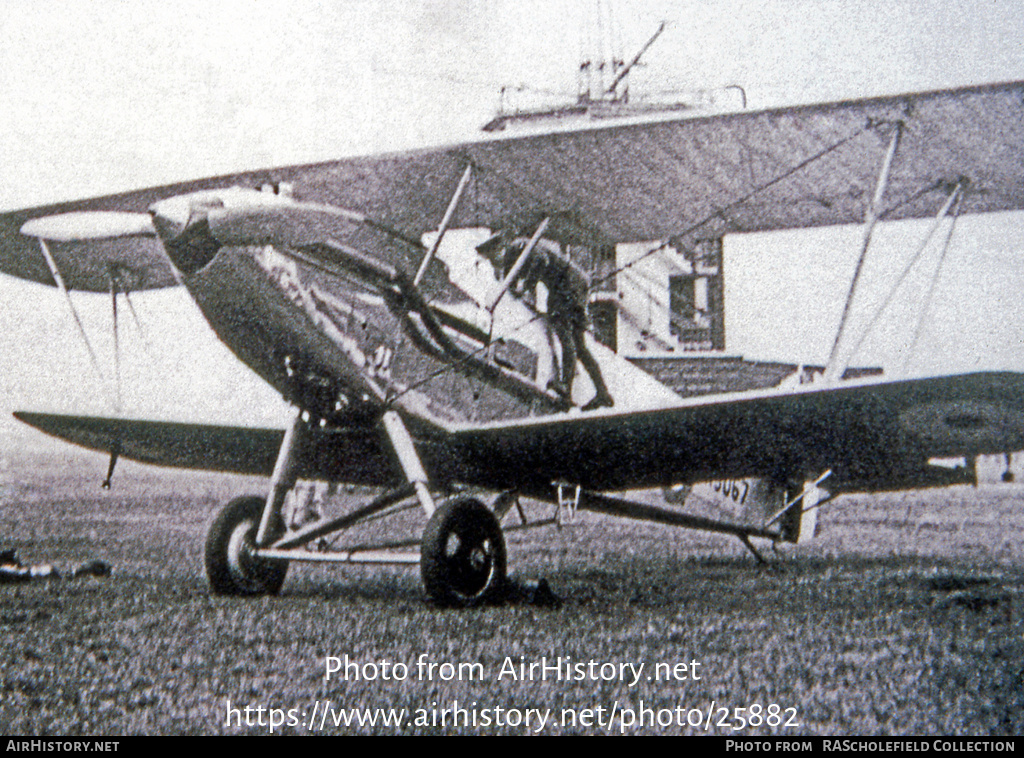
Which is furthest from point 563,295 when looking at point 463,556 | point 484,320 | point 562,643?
point 562,643

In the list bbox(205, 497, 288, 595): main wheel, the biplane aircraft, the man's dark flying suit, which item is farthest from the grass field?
the man's dark flying suit

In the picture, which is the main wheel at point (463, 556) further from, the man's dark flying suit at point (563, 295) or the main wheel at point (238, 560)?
the man's dark flying suit at point (563, 295)

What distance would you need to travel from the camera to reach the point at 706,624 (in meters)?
3.43

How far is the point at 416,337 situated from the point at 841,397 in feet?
7.06

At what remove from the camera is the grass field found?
7.11ft

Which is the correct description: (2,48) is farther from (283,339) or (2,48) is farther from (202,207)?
(283,339)

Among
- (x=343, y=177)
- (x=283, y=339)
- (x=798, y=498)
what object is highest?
(x=343, y=177)

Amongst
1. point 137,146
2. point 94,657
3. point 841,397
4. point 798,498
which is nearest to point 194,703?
point 94,657

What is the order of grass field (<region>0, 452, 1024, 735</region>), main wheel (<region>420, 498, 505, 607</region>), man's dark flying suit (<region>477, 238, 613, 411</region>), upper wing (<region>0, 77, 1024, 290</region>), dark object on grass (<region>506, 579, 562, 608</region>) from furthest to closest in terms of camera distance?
1. man's dark flying suit (<region>477, 238, 613, 411</region>)
2. upper wing (<region>0, 77, 1024, 290</region>)
3. dark object on grass (<region>506, 579, 562, 608</region>)
4. main wheel (<region>420, 498, 505, 607</region>)
5. grass field (<region>0, 452, 1024, 735</region>)

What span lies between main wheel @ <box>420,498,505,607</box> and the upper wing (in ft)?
6.16

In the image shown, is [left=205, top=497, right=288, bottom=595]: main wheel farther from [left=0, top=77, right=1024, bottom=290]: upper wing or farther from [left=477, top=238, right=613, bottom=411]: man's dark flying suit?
[left=477, top=238, right=613, bottom=411]: man's dark flying suit

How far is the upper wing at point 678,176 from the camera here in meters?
4.13

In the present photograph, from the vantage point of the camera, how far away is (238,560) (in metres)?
4.36

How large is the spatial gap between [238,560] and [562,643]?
2.13 meters
